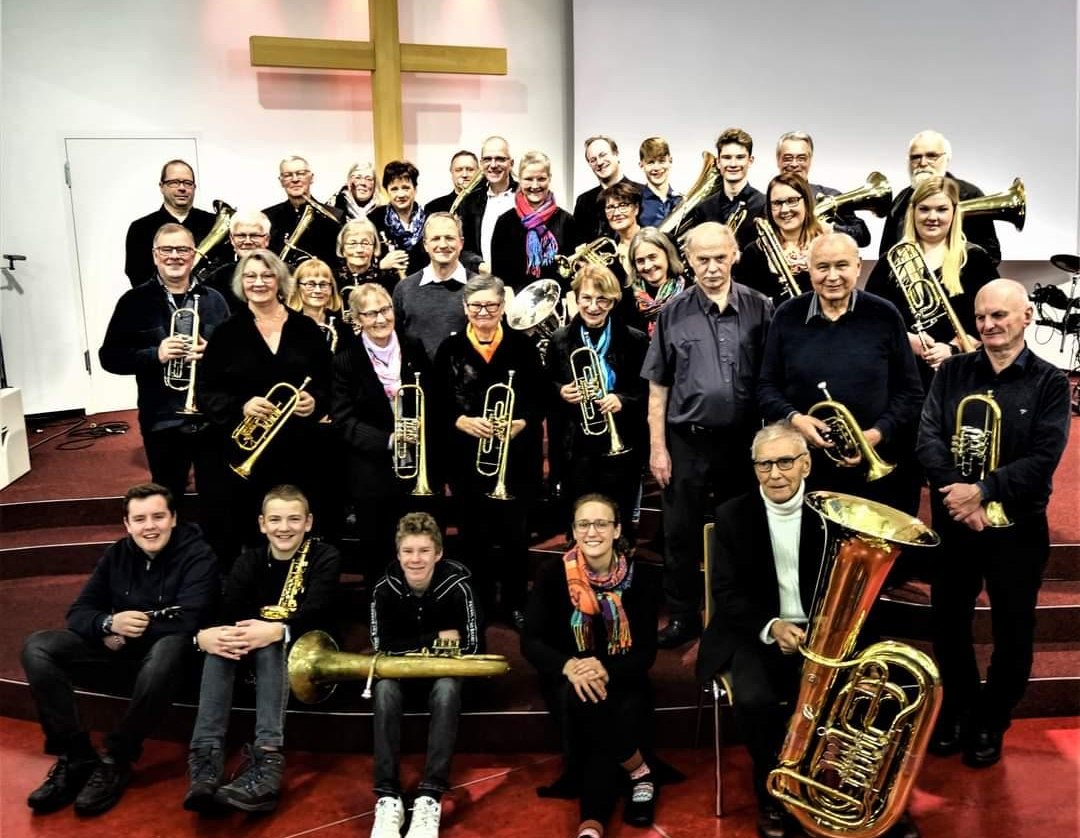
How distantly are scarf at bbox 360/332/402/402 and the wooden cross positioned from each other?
155 inches

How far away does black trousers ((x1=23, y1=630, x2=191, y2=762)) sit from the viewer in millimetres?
3359

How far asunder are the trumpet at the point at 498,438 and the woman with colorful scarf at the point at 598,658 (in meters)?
0.50

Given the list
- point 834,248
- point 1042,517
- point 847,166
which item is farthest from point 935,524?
point 847,166

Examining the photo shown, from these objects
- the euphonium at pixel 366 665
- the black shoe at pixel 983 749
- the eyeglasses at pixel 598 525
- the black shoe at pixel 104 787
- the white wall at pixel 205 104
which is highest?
the white wall at pixel 205 104

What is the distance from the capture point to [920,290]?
3.83 metres

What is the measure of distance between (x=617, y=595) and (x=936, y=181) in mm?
2136

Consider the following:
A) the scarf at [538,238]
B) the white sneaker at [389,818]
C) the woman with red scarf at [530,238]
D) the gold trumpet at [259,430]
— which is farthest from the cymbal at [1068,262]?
the white sneaker at [389,818]

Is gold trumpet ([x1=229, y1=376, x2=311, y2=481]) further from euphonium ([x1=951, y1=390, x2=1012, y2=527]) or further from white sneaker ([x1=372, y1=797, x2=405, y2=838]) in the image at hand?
euphonium ([x1=951, y1=390, x2=1012, y2=527])

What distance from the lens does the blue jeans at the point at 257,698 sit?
3334 mm

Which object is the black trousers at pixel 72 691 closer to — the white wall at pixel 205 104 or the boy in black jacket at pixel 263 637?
the boy in black jacket at pixel 263 637

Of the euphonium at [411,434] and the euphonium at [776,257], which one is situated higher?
the euphonium at [776,257]

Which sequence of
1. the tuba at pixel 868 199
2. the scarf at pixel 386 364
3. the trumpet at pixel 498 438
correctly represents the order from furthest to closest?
the tuba at pixel 868 199, the scarf at pixel 386 364, the trumpet at pixel 498 438

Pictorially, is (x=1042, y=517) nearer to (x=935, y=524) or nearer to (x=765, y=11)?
(x=935, y=524)

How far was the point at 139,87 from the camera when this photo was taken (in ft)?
23.1
